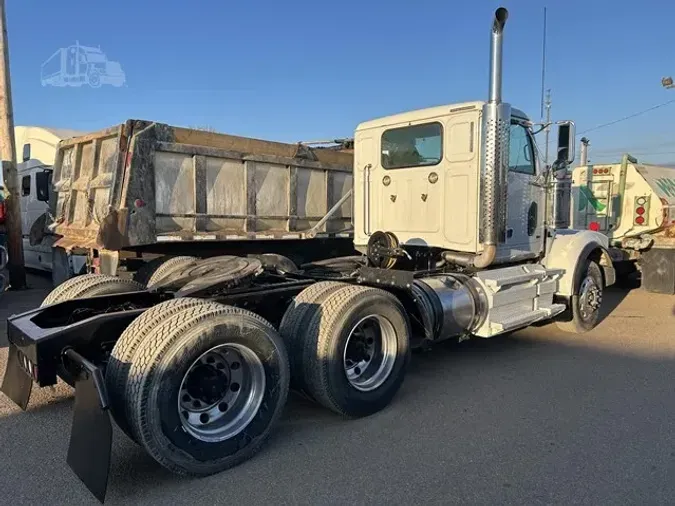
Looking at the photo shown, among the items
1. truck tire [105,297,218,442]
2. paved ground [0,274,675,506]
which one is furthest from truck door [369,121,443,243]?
truck tire [105,297,218,442]

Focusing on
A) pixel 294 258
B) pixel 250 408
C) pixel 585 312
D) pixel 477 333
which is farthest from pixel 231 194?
pixel 585 312

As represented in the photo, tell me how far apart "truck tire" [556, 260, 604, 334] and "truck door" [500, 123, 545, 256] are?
3.25ft

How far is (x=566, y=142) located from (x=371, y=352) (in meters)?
3.45

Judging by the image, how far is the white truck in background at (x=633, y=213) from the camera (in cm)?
1009

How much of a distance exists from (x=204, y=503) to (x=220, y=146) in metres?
5.58

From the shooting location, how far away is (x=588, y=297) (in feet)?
23.9

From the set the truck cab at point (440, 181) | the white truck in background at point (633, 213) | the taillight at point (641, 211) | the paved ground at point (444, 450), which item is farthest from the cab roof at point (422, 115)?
the taillight at point (641, 211)

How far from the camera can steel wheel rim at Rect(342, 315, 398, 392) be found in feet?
14.5

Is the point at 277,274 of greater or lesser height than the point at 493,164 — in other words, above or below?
below

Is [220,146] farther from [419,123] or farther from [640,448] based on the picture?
[640,448]

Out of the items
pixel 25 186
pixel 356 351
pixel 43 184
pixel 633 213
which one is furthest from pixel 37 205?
pixel 633 213

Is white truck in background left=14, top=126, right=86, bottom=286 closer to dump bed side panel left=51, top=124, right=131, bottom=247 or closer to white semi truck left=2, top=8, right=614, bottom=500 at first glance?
dump bed side panel left=51, top=124, right=131, bottom=247

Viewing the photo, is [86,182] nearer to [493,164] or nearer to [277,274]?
[277,274]

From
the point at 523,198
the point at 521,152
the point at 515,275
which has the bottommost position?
the point at 515,275
